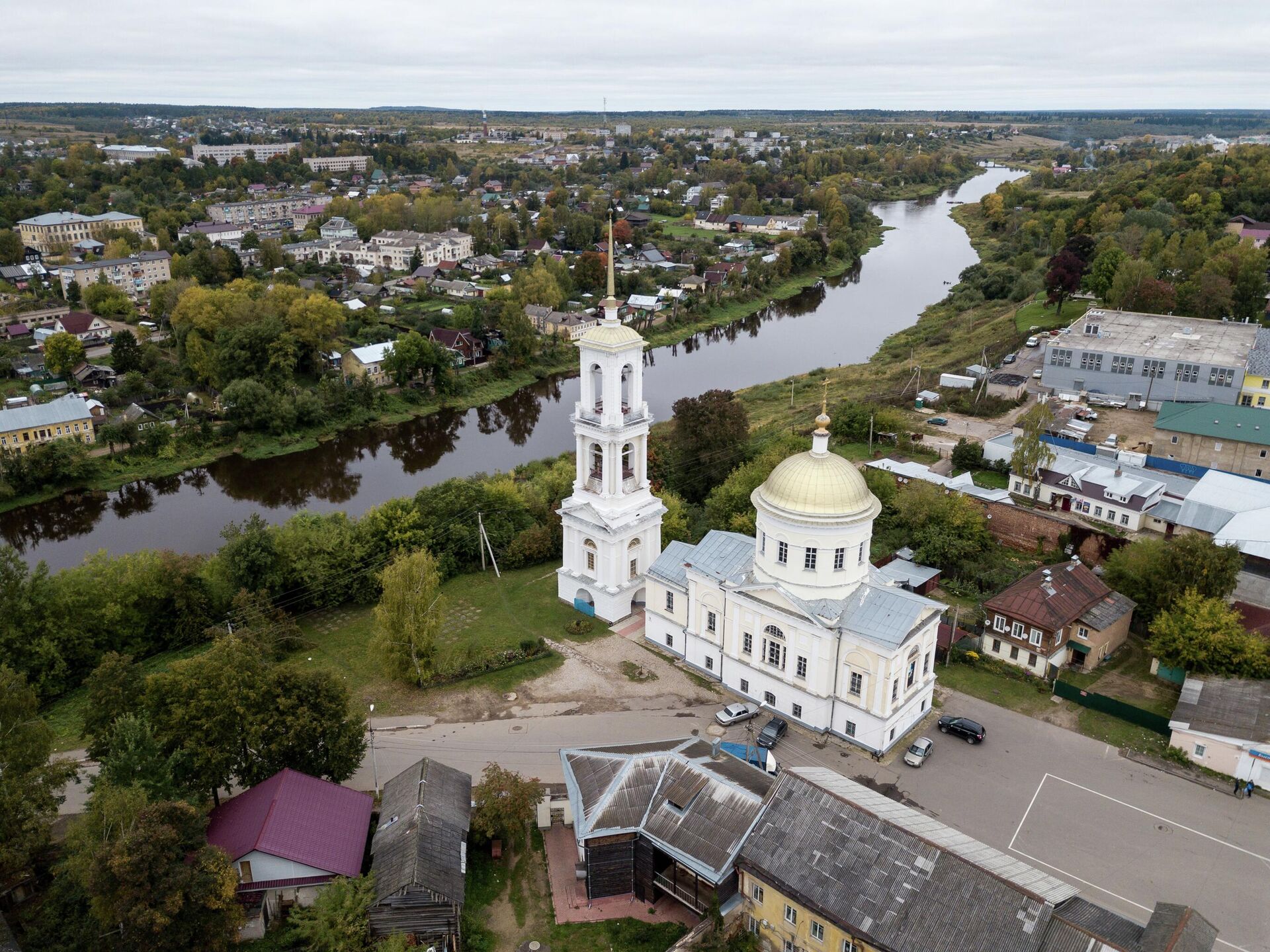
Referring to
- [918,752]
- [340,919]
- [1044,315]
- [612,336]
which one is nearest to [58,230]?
[612,336]

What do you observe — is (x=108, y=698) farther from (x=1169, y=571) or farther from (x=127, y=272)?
(x=127, y=272)

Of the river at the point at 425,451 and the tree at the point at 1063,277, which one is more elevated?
the tree at the point at 1063,277

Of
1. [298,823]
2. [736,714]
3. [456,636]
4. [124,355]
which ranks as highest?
[124,355]

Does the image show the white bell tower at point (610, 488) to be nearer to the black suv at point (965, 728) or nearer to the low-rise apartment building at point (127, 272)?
the black suv at point (965, 728)

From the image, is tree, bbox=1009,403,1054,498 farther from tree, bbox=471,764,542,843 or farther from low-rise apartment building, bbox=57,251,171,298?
low-rise apartment building, bbox=57,251,171,298

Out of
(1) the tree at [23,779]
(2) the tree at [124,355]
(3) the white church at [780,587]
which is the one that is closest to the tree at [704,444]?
(3) the white church at [780,587]

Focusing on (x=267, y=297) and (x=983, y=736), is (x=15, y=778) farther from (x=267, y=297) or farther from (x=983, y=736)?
(x=267, y=297)
